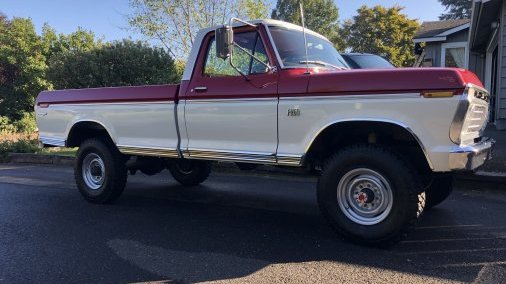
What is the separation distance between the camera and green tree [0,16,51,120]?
23.5 meters

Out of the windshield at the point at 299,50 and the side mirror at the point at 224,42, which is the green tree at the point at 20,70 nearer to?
the windshield at the point at 299,50

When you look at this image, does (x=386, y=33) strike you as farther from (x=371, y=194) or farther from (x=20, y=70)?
(x=371, y=194)

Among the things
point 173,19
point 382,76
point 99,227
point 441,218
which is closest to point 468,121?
point 382,76

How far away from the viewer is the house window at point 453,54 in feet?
64.1

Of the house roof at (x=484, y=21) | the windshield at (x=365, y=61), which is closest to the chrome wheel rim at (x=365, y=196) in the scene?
the windshield at (x=365, y=61)

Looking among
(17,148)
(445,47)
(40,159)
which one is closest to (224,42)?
(40,159)

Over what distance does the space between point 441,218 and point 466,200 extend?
4.01 ft

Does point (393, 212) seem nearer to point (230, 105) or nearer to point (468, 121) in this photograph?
point (468, 121)

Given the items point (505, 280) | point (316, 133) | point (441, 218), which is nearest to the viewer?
point (505, 280)

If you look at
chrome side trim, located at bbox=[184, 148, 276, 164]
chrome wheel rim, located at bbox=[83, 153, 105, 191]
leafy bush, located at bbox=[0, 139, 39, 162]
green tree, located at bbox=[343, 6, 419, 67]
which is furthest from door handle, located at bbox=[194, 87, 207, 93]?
green tree, located at bbox=[343, 6, 419, 67]

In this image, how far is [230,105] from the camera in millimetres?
5168

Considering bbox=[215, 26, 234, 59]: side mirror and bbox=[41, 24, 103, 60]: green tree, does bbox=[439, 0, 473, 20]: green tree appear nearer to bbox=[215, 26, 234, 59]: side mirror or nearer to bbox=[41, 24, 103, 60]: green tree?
bbox=[41, 24, 103, 60]: green tree

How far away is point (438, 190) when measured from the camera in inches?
220

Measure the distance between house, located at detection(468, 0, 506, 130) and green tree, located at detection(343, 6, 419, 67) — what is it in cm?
1770
